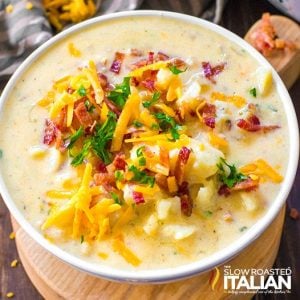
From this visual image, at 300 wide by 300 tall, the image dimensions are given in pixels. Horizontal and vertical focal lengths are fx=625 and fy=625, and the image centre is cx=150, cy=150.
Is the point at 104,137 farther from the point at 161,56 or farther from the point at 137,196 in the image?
the point at 161,56

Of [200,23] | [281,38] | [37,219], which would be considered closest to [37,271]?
[37,219]

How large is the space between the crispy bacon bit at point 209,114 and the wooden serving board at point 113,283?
332 millimetres

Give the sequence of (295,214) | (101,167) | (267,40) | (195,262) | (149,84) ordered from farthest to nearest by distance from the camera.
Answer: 1. (267,40)
2. (295,214)
3. (149,84)
4. (101,167)
5. (195,262)

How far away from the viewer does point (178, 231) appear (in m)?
1.42

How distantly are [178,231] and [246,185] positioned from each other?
196 mm

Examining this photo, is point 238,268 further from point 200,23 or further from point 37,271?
point 200,23

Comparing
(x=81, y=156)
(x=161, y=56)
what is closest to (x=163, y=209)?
(x=81, y=156)

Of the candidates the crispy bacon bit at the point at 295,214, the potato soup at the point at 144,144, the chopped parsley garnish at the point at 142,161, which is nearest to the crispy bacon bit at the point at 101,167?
the potato soup at the point at 144,144

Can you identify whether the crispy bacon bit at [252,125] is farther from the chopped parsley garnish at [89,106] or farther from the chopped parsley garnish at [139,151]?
the chopped parsley garnish at [89,106]

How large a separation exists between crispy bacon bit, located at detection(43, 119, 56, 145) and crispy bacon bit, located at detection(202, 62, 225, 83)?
17.0 inches

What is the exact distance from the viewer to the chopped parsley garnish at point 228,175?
1.47m

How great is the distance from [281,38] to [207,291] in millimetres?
929

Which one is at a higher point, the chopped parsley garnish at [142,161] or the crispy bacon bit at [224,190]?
the chopped parsley garnish at [142,161]

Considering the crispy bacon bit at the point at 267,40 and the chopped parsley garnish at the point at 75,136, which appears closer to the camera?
the chopped parsley garnish at the point at 75,136
